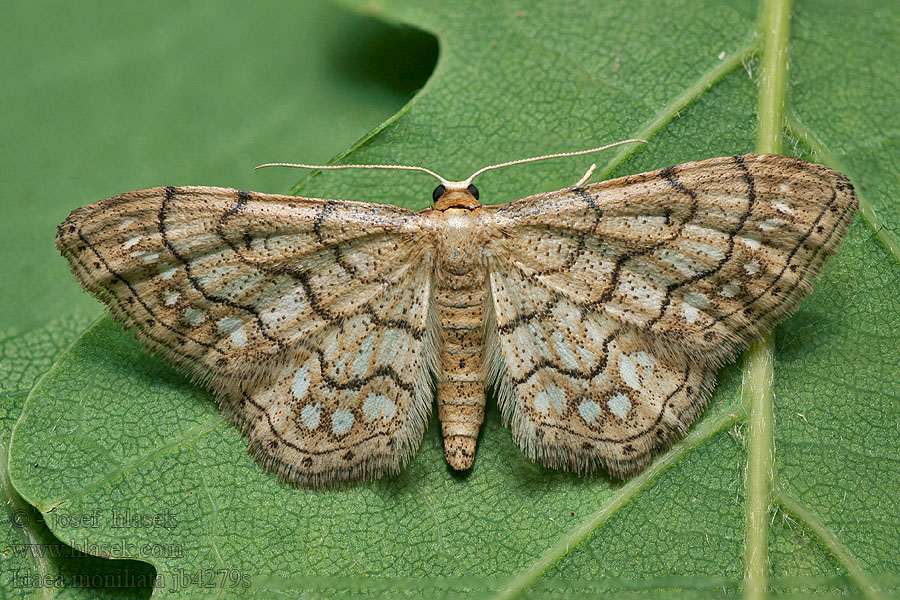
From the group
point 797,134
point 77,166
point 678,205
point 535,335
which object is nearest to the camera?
point 678,205

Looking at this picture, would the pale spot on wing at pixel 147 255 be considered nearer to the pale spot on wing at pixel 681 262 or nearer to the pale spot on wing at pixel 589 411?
the pale spot on wing at pixel 589 411

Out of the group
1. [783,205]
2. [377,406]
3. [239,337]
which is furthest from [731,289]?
[239,337]

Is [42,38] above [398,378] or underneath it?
above

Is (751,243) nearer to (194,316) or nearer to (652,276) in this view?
(652,276)

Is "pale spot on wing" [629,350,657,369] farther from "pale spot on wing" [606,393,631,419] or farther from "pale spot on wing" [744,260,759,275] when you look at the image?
"pale spot on wing" [744,260,759,275]

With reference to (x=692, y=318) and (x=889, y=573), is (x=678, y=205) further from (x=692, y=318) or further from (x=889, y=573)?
(x=889, y=573)

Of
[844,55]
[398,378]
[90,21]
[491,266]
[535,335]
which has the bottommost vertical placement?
[398,378]

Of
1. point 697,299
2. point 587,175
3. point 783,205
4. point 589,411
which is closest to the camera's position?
point 783,205

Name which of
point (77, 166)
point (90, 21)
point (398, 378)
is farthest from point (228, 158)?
point (398, 378)
